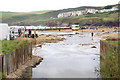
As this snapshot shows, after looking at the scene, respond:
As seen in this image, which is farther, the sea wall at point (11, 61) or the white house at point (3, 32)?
the white house at point (3, 32)

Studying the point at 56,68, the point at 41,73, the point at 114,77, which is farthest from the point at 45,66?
the point at 114,77

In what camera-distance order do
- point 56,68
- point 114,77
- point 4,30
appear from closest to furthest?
point 114,77 < point 56,68 < point 4,30

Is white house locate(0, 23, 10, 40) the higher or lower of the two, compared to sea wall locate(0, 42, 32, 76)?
higher

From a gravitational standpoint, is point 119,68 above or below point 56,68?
above

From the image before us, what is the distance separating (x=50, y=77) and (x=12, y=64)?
364 cm

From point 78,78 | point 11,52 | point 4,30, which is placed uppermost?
point 4,30

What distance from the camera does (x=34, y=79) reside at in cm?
1642

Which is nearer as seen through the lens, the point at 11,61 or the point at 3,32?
the point at 11,61

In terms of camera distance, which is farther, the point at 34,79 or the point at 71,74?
the point at 71,74

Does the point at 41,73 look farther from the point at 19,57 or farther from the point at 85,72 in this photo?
the point at 85,72

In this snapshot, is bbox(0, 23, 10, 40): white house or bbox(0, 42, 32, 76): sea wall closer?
bbox(0, 42, 32, 76): sea wall

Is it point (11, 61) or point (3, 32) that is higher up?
point (3, 32)

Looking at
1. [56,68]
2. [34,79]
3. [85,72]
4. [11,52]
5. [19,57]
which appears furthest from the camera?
[56,68]

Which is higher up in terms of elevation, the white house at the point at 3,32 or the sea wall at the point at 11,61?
the white house at the point at 3,32
